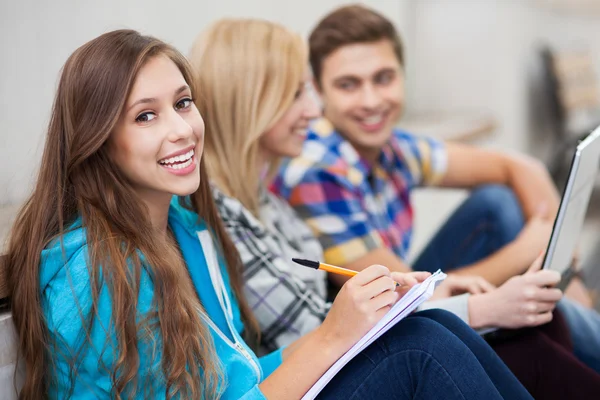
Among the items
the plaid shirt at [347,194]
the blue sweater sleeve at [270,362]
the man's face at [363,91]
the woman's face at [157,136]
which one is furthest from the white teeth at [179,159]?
the man's face at [363,91]

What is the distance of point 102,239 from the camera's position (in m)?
1.02

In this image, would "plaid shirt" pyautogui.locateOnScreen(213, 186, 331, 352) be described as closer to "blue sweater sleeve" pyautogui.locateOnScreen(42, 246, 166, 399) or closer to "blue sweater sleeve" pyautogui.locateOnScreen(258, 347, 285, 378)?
"blue sweater sleeve" pyautogui.locateOnScreen(258, 347, 285, 378)

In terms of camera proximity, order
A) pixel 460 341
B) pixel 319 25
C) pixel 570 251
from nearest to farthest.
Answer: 1. pixel 460 341
2. pixel 570 251
3. pixel 319 25

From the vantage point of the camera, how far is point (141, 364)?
3.36 feet

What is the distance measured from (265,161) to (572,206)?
64cm

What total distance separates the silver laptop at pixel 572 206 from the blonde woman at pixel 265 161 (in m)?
0.11

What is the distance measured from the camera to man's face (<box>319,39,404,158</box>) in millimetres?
1812

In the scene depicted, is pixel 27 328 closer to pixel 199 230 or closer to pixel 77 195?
pixel 77 195

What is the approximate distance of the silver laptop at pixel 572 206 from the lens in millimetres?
1224

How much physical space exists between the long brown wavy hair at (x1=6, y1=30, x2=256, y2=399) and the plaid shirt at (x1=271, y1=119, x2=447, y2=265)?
0.62 m

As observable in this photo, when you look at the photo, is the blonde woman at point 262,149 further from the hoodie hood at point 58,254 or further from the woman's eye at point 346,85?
the hoodie hood at point 58,254

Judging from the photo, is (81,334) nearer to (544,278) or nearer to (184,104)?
(184,104)

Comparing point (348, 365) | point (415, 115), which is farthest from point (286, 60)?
point (415, 115)

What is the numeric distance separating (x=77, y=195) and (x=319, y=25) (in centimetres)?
97
